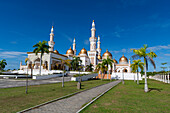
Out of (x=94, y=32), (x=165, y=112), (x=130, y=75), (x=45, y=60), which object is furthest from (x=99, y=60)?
(x=165, y=112)

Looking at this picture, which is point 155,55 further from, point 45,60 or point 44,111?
point 45,60

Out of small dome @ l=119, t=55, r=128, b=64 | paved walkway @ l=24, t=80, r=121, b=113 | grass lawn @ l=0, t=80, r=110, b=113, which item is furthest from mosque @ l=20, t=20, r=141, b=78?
paved walkway @ l=24, t=80, r=121, b=113

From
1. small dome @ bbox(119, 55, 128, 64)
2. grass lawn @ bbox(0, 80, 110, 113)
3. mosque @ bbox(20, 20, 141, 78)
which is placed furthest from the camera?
small dome @ bbox(119, 55, 128, 64)

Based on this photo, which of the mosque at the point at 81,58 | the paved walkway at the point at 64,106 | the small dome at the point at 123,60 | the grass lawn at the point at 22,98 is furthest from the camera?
the small dome at the point at 123,60

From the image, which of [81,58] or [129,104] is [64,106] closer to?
[129,104]

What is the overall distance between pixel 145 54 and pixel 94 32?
197 feet

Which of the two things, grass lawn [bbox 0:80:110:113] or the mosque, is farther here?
the mosque

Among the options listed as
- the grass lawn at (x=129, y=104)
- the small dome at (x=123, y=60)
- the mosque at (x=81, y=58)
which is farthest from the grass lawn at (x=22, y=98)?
the small dome at (x=123, y=60)

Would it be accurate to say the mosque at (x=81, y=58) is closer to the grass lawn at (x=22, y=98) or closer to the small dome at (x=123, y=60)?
the small dome at (x=123, y=60)

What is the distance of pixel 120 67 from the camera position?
83000 millimetres

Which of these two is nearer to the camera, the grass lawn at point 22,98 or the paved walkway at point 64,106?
the paved walkway at point 64,106

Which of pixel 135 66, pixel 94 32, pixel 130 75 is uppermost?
pixel 94 32

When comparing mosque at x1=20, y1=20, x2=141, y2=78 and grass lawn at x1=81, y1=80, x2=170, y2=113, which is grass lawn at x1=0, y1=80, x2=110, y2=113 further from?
mosque at x1=20, y1=20, x2=141, y2=78

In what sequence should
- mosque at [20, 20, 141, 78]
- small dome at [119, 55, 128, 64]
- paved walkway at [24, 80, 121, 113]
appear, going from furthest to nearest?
small dome at [119, 55, 128, 64], mosque at [20, 20, 141, 78], paved walkway at [24, 80, 121, 113]
